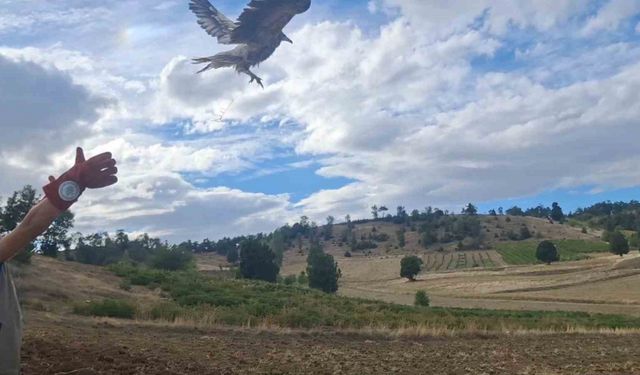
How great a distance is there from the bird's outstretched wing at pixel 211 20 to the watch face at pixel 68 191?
3684 millimetres

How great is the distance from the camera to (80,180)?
346 cm

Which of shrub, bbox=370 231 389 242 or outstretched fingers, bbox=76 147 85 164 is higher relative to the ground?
shrub, bbox=370 231 389 242

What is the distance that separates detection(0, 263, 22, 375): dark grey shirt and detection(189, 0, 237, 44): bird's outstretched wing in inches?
151

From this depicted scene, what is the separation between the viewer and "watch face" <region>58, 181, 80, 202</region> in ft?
11.2

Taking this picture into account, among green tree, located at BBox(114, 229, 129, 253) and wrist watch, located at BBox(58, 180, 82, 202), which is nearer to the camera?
wrist watch, located at BBox(58, 180, 82, 202)

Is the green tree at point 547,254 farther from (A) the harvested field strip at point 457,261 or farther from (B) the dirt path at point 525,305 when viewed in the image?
(B) the dirt path at point 525,305

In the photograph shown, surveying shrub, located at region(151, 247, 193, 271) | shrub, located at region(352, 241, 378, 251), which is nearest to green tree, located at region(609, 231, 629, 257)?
shrub, located at region(352, 241, 378, 251)

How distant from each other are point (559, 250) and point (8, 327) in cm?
12296

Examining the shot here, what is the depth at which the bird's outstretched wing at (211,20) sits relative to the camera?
691cm

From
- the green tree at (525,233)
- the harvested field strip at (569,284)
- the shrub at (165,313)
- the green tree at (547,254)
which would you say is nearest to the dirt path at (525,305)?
the harvested field strip at (569,284)

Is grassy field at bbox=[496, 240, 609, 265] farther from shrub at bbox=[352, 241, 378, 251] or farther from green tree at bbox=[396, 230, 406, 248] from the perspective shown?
shrub at bbox=[352, 241, 378, 251]

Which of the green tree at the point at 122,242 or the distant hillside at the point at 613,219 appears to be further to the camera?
the distant hillside at the point at 613,219

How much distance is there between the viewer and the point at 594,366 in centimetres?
1536

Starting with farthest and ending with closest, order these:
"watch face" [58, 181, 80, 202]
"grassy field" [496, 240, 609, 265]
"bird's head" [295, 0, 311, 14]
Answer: "grassy field" [496, 240, 609, 265] < "bird's head" [295, 0, 311, 14] < "watch face" [58, 181, 80, 202]
